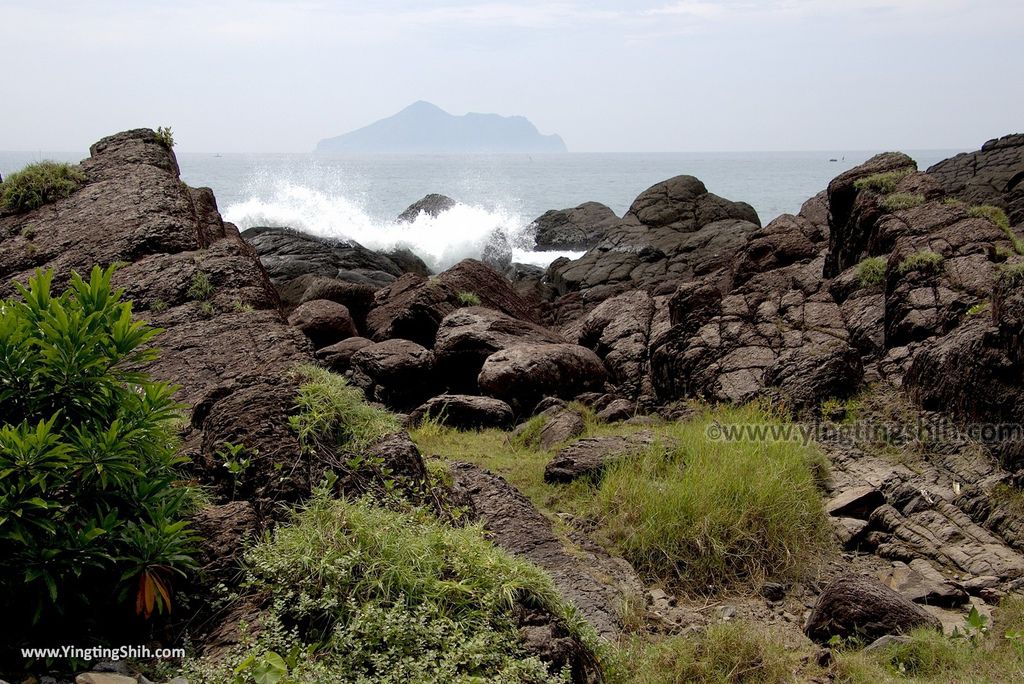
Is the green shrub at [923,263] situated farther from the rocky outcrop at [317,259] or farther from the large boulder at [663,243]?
the rocky outcrop at [317,259]

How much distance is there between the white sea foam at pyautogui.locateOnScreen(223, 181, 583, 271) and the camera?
144 feet

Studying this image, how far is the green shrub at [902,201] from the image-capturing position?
13.0 metres

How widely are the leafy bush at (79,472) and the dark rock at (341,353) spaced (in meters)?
8.83

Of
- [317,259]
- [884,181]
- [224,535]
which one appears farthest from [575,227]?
[224,535]

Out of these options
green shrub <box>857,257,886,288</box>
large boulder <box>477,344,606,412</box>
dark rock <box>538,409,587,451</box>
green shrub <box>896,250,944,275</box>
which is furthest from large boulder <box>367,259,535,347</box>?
green shrub <box>896,250,944,275</box>

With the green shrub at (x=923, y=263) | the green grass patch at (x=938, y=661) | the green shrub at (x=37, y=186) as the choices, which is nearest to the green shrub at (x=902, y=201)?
the green shrub at (x=923, y=263)

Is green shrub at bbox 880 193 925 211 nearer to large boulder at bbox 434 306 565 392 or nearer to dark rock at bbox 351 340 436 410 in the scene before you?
large boulder at bbox 434 306 565 392

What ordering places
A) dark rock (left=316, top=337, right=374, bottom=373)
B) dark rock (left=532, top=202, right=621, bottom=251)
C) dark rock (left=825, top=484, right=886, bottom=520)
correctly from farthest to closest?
dark rock (left=532, top=202, right=621, bottom=251) < dark rock (left=316, top=337, right=374, bottom=373) < dark rock (left=825, top=484, right=886, bottom=520)

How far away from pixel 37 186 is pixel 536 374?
706 cm

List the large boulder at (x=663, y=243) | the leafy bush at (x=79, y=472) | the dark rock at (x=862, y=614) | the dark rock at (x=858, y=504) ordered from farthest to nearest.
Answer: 1. the large boulder at (x=663, y=243)
2. the dark rock at (x=858, y=504)
3. the dark rock at (x=862, y=614)
4. the leafy bush at (x=79, y=472)

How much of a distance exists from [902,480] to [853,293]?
4686mm

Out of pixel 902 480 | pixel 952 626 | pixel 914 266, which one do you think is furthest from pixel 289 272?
pixel 952 626

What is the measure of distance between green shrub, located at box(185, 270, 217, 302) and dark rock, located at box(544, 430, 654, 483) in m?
3.77

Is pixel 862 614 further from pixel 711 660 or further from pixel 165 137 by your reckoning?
pixel 165 137
